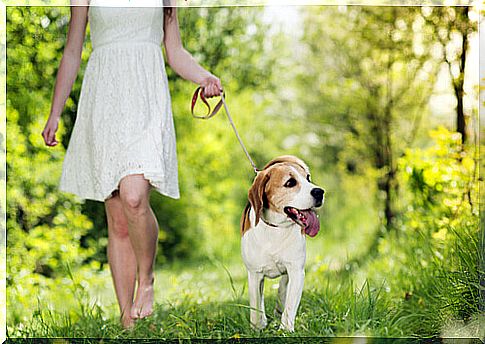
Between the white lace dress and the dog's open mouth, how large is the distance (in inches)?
21.6

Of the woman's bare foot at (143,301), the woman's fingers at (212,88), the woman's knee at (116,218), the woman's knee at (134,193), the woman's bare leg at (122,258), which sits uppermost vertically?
the woman's fingers at (212,88)

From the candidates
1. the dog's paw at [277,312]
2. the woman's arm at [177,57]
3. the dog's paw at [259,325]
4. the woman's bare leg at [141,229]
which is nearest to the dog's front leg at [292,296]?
the dog's paw at [259,325]

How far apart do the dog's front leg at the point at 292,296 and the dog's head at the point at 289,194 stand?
0.19 meters

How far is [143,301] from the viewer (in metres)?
3.30

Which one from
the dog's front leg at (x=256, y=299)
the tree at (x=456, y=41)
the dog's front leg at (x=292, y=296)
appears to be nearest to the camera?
the dog's front leg at (x=292, y=296)

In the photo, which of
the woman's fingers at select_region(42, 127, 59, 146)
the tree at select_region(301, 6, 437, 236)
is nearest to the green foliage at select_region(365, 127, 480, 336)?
the tree at select_region(301, 6, 437, 236)

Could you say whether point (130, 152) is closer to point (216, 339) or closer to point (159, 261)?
point (216, 339)

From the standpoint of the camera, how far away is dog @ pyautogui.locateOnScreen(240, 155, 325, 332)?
305 cm

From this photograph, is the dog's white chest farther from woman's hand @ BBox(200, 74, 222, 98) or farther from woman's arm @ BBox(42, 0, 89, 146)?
woman's arm @ BBox(42, 0, 89, 146)

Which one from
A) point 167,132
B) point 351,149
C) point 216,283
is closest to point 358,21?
point 351,149

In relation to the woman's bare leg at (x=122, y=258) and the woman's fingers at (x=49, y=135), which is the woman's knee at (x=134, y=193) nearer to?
the woman's bare leg at (x=122, y=258)

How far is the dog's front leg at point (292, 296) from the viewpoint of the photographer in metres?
3.10

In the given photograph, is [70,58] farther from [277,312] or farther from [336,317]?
[336,317]

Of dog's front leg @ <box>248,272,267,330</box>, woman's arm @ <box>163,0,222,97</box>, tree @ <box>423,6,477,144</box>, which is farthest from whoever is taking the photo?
tree @ <box>423,6,477,144</box>
